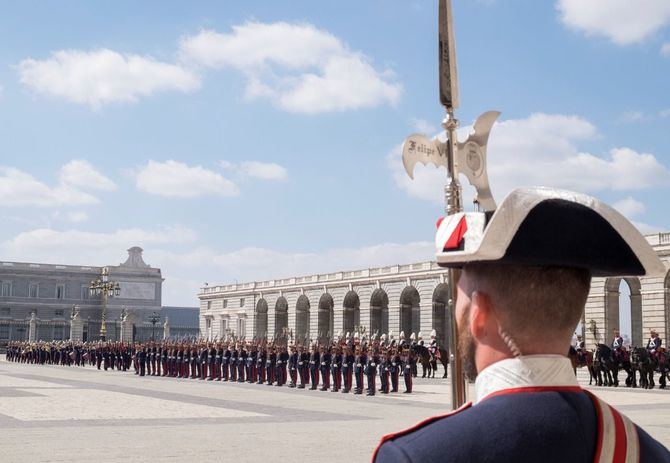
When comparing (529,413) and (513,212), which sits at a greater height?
(513,212)

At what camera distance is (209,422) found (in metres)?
15.0

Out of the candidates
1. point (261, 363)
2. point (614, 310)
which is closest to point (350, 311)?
point (614, 310)

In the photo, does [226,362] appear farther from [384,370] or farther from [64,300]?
[64,300]

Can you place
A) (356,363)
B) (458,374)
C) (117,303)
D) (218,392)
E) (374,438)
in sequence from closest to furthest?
(458,374), (374,438), (218,392), (356,363), (117,303)

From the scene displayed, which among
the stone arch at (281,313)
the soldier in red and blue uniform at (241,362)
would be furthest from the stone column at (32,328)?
the soldier in red and blue uniform at (241,362)

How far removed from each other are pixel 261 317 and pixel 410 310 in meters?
20.9

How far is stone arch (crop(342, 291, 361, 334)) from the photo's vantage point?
6806 centimetres

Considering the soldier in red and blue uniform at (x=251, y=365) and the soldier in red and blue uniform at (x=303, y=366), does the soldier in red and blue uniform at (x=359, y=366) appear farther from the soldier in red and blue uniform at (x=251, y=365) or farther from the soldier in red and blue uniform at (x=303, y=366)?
the soldier in red and blue uniform at (x=251, y=365)

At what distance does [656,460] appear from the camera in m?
2.13

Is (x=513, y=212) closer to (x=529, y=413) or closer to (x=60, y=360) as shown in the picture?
(x=529, y=413)

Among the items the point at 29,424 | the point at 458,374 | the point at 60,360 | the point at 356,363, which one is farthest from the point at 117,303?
the point at 458,374

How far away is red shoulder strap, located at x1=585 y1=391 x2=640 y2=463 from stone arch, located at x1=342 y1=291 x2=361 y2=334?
2587 inches

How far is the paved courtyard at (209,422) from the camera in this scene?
10906mm

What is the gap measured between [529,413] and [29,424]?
1363 cm
